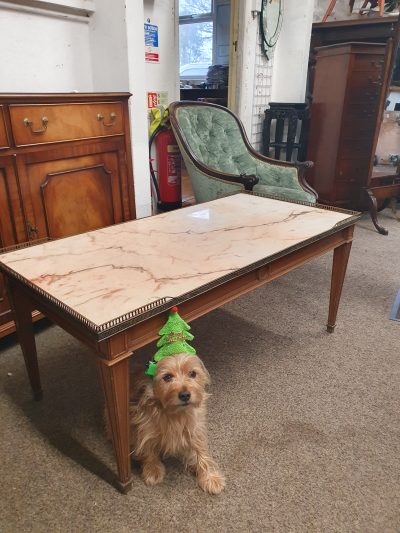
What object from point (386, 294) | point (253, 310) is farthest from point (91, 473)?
point (386, 294)

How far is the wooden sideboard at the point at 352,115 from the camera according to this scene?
3.33m

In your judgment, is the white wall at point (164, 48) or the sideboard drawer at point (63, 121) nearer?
the sideboard drawer at point (63, 121)

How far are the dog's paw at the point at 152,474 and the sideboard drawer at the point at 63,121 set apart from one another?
1.35 m

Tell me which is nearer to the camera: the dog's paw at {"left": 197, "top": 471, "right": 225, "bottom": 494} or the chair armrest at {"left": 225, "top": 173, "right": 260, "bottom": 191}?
the dog's paw at {"left": 197, "top": 471, "right": 225, "bottom": 494}

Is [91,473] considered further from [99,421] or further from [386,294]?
[386,294]

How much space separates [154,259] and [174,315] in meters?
0.32

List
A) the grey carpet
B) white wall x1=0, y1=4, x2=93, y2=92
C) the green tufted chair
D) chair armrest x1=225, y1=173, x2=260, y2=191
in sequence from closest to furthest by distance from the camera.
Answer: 1. the grey carpet
2. white wall x1=0, y1=4, x2=93, y2=92
3. chair armrest x1=225, y1=173, x2=260, y2=191
4. the green tufted chair

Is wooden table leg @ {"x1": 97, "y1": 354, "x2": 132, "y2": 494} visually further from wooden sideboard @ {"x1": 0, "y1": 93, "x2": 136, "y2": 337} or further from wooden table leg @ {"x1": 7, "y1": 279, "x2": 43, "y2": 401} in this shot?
wooden sideboard @ {"x1": 0, "y1": 93, "x2": 136, "y2": 337}

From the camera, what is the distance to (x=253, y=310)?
235 cm

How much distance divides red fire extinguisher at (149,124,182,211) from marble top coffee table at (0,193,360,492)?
1545 millimetres

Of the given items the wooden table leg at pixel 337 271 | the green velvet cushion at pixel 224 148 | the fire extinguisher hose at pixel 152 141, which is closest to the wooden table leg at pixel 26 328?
the wooden table leg at pixel 337 271

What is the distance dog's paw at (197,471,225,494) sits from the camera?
50.7 inches

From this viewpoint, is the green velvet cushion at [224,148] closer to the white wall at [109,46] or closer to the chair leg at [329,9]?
the white wall at [109,46]

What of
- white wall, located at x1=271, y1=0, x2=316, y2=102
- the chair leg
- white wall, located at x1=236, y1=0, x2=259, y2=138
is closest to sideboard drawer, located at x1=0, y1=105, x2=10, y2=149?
white wall, located at x1=236, y1=0, x2=259, y2=138
